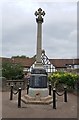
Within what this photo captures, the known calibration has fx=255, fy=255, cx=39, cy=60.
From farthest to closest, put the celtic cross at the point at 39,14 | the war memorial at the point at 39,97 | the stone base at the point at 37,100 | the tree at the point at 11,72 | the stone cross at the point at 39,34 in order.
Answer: the tree at the point at 11,72, the celtic cross at the point at 39,14, the stone cross at the point at 39,34, the stone base at the point at 37,100, the war memorial at the point at 39,97

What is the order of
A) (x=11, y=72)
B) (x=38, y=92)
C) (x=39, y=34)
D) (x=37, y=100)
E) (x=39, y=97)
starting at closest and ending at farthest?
(x=37, y=100) < (x=39, y=97) < (x=38, y=92) < (x=39, y=34) < (x=11, y=72)

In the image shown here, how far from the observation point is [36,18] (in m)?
16.9

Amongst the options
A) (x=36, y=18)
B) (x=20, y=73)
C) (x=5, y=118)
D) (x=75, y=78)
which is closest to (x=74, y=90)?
(x=75, y=78)

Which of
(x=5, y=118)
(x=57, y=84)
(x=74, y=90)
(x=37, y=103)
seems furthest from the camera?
(x=57, y=84)

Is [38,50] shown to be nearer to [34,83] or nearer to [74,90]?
[34,83]

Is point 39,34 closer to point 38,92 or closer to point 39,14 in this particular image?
point 39,14

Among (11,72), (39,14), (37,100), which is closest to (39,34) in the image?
(39,14)

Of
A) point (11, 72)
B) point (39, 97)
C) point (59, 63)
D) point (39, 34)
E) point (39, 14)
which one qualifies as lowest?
point (39, 97)

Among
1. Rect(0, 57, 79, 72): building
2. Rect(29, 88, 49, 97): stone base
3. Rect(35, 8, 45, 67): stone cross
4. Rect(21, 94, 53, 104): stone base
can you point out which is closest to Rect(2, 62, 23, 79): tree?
Rect(0, 57, 79, 72): building

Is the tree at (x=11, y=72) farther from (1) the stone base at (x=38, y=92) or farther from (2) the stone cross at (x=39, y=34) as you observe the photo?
(1) the stone base at (x=38, y=92)

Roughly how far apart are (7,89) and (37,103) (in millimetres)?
9967

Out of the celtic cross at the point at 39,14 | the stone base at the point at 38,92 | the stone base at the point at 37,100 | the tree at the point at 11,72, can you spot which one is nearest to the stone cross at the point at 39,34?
the celtic cross at the point at 39,14

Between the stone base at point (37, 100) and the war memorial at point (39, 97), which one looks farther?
the stone base at point (37, 100)

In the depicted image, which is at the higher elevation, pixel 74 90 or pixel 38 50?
pixel 38 50
